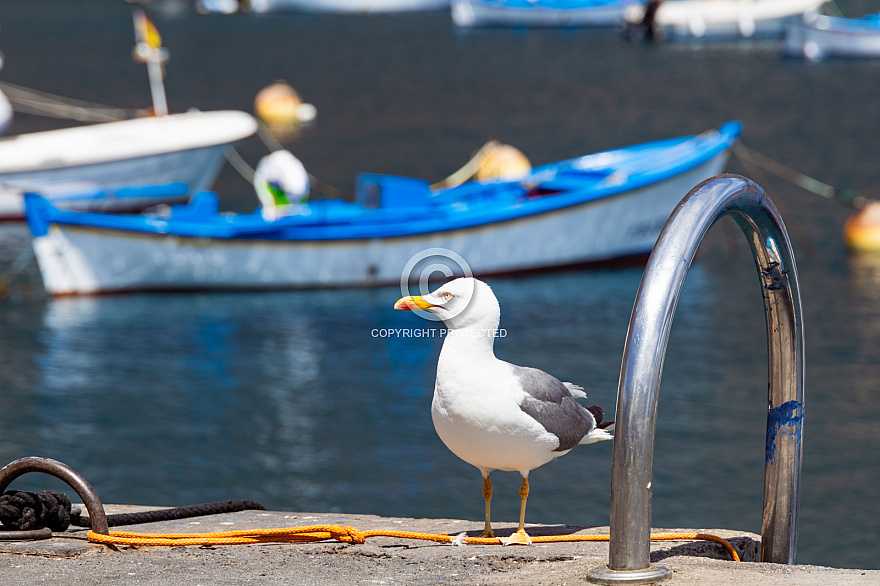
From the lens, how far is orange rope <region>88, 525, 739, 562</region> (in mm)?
3705

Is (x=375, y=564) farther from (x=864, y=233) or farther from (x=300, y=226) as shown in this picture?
(x=864, y=233)

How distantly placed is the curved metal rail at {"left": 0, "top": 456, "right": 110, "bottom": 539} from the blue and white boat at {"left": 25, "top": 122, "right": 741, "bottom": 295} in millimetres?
13259

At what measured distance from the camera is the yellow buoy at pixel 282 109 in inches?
1425

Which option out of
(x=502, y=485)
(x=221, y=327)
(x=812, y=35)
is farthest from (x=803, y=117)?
(x=502, y=485)

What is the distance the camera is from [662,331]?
A: 9.11 feet

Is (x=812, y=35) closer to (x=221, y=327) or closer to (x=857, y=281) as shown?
(x=857, y=281)

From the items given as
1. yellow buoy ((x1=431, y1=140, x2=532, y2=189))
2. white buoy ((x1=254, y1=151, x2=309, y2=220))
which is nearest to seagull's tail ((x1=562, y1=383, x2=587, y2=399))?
white buoy ((x1=254, y1=151, x2=309, y2=220))

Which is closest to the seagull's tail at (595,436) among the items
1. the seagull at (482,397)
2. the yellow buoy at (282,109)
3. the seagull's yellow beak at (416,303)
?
the seagull at (482,397)

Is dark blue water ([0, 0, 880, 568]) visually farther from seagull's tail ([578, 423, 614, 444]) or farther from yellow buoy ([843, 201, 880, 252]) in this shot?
seagull's tail ([578, 423, 614, 444])

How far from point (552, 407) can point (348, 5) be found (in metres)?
70.1

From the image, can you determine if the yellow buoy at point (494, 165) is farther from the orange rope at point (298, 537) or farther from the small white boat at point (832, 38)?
the small white boat at point (832, 38)

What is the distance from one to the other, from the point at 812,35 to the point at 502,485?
127ft

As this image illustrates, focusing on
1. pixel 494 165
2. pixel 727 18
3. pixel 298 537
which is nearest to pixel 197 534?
pixel 298 537

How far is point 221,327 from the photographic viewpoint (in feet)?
52.1
